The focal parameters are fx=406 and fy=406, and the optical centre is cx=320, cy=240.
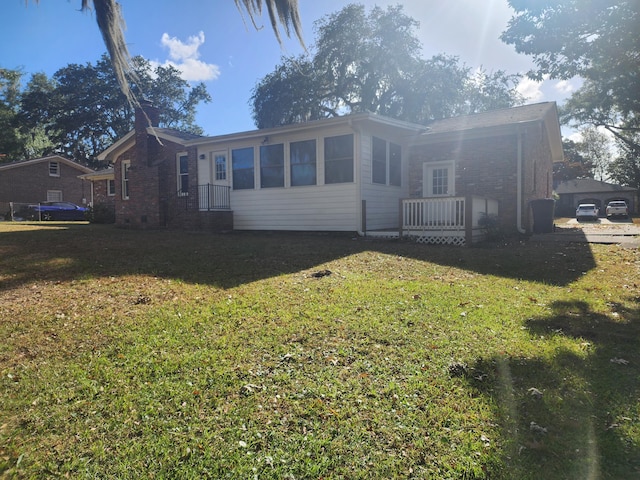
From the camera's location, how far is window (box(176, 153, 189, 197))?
624 inches

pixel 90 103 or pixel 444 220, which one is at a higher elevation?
pixel 90 103

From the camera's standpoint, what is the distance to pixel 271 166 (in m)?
13.8

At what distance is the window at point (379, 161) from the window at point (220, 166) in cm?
552

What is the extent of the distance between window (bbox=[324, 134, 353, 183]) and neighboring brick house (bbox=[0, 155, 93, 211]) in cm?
2585

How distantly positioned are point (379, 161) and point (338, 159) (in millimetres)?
1504

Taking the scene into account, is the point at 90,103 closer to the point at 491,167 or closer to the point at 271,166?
the point at 271,166

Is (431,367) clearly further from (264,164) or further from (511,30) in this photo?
(264,164)

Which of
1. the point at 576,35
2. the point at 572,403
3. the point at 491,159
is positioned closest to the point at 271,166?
the point at 491,159

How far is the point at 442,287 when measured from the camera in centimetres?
605

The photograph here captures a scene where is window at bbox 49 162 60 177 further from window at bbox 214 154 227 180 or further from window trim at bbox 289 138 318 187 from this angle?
window trim at bbox 289 138 318 187

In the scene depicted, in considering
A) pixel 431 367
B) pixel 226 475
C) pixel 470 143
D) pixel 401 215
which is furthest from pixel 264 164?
pixel 226 475

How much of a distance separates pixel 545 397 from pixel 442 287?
127 inches

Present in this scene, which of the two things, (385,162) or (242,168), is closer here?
(385,162)

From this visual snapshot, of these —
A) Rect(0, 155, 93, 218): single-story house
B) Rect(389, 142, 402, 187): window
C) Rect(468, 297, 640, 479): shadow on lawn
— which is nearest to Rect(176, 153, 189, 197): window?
Rect(389, 142, 402, 187): window
